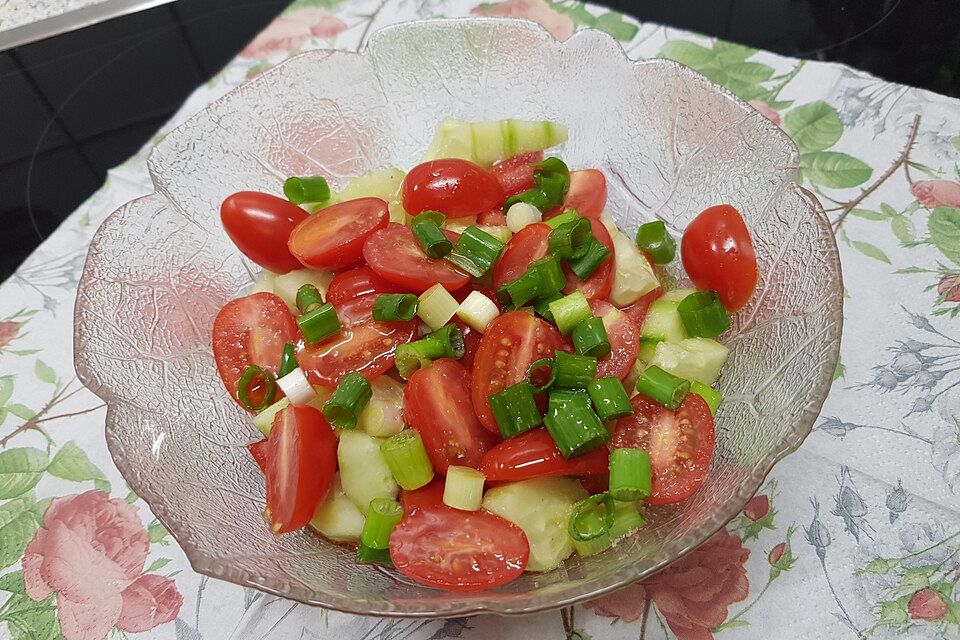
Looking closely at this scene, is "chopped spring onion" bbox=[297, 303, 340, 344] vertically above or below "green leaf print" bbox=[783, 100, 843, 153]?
above

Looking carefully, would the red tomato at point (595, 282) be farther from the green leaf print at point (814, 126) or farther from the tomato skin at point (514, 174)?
the green leaf print at point (814, 126)

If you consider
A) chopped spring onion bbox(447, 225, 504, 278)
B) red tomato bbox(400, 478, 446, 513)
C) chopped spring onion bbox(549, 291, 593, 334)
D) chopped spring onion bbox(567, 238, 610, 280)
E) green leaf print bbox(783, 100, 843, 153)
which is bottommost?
green leaf print bbox(783, 100, 843, 153)

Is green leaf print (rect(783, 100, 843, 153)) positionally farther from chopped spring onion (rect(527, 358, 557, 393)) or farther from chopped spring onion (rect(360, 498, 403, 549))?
chopped spring onion (rect(360, 498, 403, 549))

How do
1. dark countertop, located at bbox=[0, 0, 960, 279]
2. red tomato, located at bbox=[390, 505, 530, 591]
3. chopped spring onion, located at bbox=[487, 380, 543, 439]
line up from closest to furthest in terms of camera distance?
red tomato, located at bbox=[390, 505, 530, 591], chopped spring onion, located at bbox=[487, 380, 543, 439], dark countertop, located at bbox=[0, 0, 960, 279]

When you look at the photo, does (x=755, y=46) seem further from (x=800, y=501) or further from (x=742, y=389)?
(x=800, y=501)

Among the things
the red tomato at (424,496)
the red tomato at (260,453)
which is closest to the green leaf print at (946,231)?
the red tomato at (424,496)

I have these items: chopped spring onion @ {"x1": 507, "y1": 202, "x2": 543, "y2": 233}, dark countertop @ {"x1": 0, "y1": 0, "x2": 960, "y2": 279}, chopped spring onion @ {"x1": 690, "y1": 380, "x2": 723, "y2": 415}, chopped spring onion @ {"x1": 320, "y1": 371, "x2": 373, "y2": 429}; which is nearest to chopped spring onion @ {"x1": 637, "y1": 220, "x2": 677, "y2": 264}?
chopped spring onion @ {"x1": 507, "y1": 202, "x2": 543, "y2": 233}

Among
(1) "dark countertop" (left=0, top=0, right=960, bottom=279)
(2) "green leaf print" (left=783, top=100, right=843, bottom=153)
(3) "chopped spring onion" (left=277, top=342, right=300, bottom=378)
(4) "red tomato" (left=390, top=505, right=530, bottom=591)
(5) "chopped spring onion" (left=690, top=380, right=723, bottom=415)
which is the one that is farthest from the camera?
(1) "dark countertop" (left=0, top=0, right=960, bottom=279)

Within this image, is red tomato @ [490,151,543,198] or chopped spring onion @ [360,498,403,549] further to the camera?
red tomato @ [490,151,543,198]
